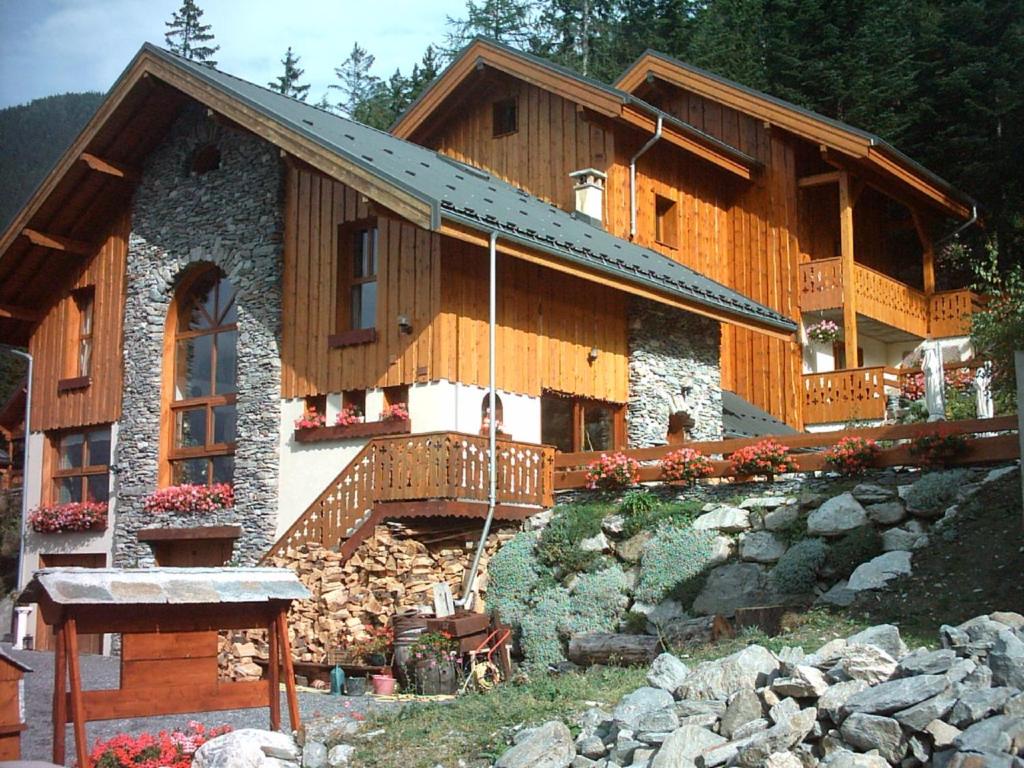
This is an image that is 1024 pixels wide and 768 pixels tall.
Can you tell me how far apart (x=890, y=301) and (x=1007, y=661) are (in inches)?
794

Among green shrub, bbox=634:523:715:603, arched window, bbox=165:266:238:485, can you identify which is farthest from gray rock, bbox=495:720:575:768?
arched window, bbox=165:266:238:485

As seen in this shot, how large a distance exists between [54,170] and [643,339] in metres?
9.96

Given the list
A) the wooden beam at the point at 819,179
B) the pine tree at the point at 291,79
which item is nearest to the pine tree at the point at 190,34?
the pine tree at the point at 291,79

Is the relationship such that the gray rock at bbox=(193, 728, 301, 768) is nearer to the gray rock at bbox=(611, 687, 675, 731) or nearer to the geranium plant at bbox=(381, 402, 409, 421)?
the gray rock at bbox=(611, 687, 675, 731)

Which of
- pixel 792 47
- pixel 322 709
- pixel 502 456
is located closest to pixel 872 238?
pixel 792 47

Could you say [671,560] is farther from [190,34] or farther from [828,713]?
[190,34]

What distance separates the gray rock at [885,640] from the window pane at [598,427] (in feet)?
36.7

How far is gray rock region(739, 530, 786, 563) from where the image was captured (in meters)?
15.2

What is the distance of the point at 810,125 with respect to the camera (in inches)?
987

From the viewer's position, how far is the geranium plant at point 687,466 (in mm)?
17094

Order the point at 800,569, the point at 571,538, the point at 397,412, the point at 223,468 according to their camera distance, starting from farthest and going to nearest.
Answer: the point at 223,468
the point at 397,412
the point at 571,538
the point at 800,569

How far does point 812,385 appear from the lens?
1006 inches

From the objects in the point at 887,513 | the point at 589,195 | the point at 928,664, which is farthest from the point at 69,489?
the point at 928,664

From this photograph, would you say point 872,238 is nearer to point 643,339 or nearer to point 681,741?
point 643,339
